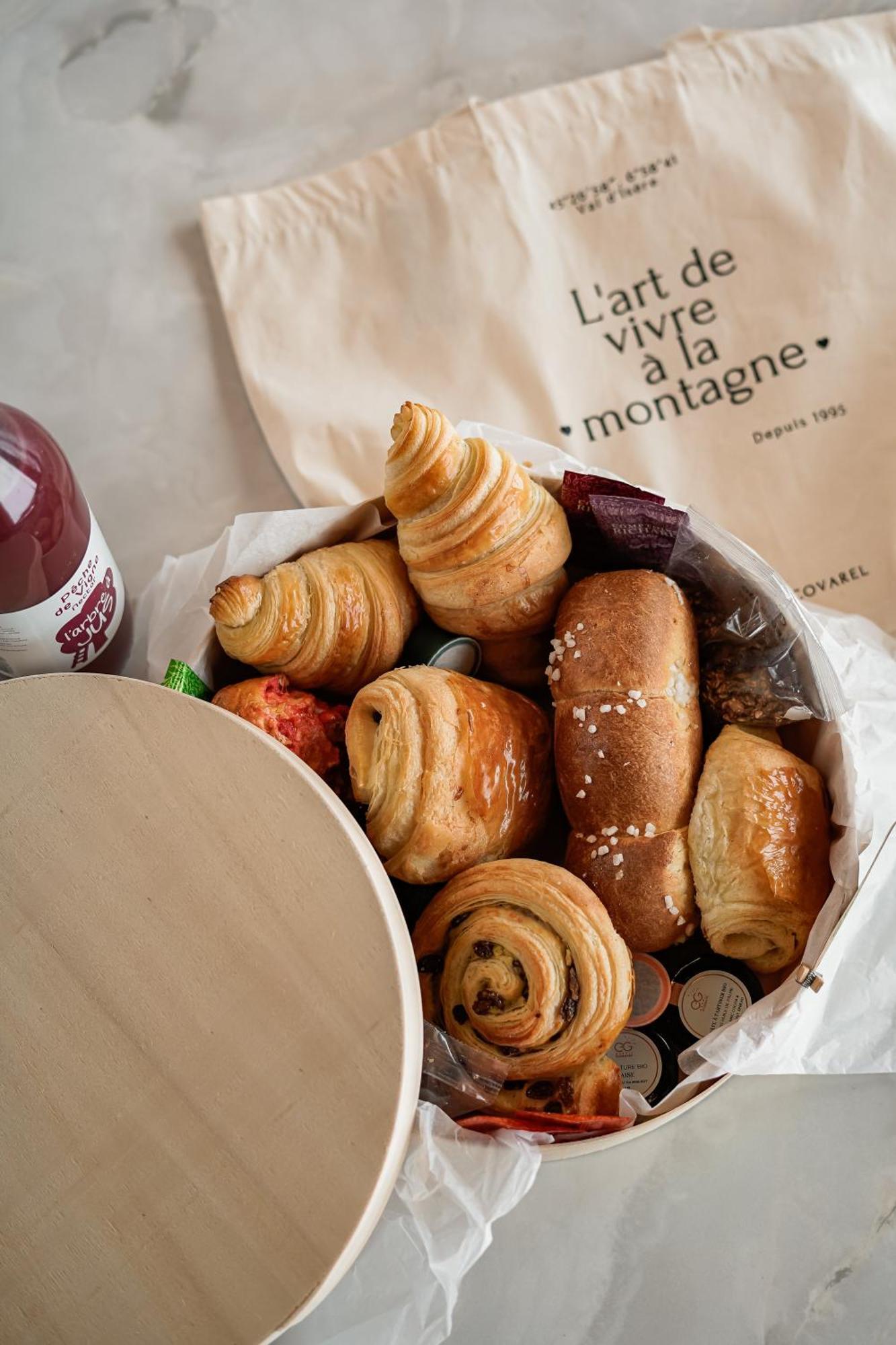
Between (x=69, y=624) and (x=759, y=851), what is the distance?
0.60 m

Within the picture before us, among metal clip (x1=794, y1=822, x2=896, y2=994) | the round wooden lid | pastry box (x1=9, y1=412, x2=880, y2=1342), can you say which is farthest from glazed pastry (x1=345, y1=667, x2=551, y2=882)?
metal clip (x1=794, y1=822, x2=896, y2=994)

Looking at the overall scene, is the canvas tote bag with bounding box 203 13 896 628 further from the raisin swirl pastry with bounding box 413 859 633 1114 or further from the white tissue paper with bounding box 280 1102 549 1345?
the white tissue paper with bounding box 280 1102 549 1345

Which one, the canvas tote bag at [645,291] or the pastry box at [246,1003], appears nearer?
the pastry box at [246,1003]

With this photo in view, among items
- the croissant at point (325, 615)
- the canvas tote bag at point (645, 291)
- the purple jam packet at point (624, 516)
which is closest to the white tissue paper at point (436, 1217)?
the croissant at point (325, 615)

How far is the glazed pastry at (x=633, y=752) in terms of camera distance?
859mm

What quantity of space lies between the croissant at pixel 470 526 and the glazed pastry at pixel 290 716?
5.4 inches

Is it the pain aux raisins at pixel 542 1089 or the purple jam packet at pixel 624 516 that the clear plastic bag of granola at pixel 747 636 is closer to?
the purple jam packet at pixel 624 516

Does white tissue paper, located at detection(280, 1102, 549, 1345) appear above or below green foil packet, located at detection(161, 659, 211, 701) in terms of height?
below

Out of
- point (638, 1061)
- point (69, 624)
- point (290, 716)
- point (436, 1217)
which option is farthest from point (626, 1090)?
point (69, 624)

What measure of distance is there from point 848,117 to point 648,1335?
1.27 meters

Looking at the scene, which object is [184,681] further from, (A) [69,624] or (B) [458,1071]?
(B) [458,1071]

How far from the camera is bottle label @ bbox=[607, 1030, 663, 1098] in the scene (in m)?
0.89

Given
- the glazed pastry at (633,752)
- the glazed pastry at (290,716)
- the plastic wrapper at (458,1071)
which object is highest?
the glazed pastry at (290,716)

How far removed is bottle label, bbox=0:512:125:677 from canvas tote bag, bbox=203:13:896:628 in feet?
1.08
